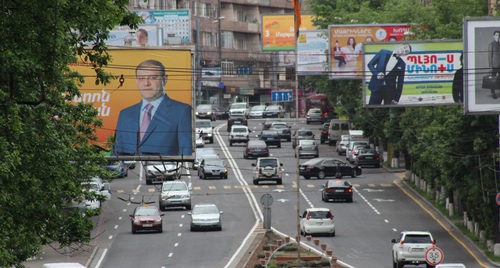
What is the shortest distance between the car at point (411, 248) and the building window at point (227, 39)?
324ft

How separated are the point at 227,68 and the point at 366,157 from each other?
57729 millimetres

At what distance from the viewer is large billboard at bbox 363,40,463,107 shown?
56.5 m

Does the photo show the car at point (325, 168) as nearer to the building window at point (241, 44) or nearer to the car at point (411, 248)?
the car at point (411, 248)

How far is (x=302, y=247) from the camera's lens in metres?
51.6

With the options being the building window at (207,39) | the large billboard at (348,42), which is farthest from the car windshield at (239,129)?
the building window at (207,39)

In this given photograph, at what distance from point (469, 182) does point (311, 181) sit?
2559 cm

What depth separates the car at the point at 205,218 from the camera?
5772cm

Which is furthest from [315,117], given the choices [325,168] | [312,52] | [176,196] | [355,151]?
[176,196]

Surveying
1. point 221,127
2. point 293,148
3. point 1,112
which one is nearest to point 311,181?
point 293,148

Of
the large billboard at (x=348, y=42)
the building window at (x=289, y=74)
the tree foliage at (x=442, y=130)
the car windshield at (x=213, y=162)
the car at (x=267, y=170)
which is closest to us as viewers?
the tree foliage at (x=442, y=130)

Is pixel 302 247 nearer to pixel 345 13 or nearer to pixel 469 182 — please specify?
pixel 469 182

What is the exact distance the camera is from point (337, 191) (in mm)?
68000

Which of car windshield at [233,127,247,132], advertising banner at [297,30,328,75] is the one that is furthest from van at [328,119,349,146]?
advertising banner at [297,30,328,75]

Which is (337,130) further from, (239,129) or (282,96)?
(282,96)
